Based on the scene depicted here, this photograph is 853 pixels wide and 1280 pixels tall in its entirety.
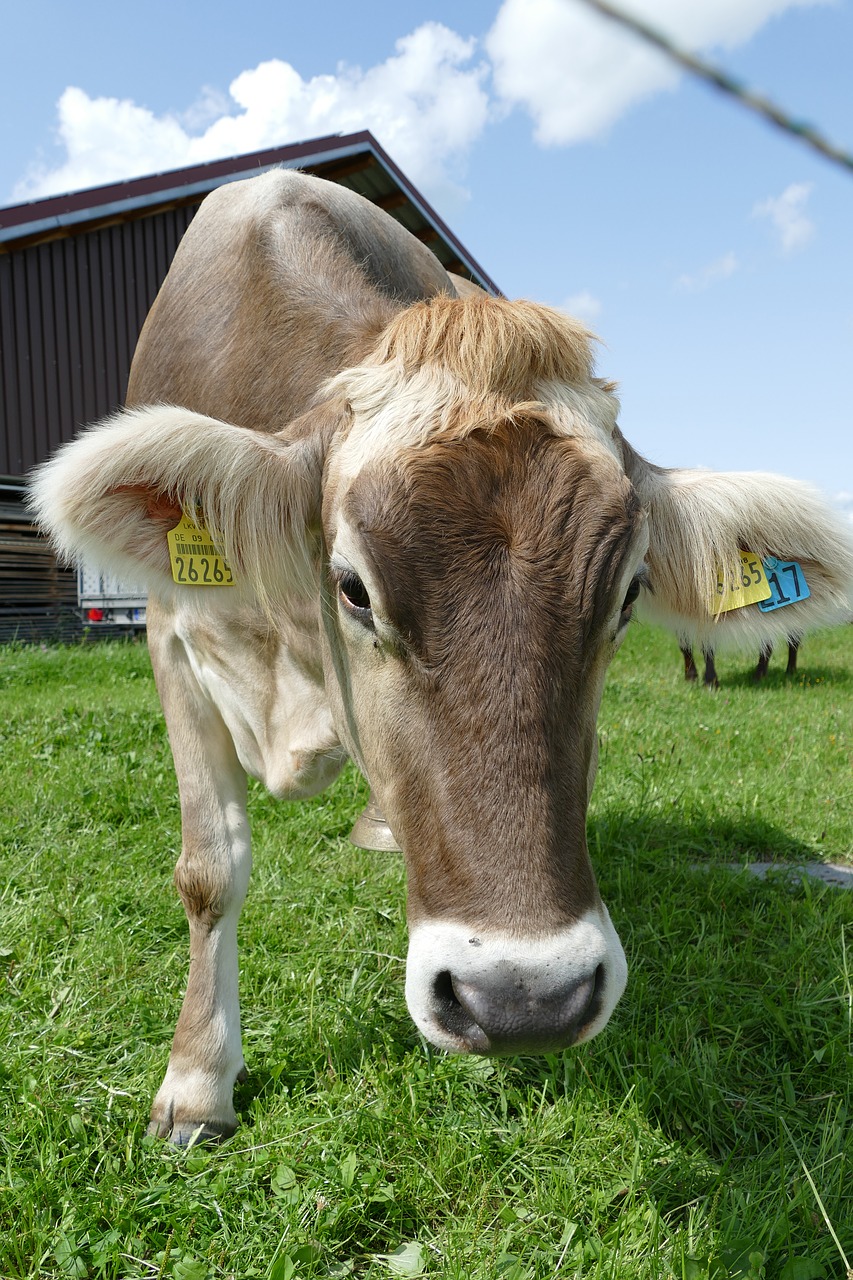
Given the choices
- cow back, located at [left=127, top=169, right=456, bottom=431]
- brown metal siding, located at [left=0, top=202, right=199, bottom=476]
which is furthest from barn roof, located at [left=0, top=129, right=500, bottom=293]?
cow back, located at [left=127, top=169, right=456, bottom=431]

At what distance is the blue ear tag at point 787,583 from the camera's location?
269cm

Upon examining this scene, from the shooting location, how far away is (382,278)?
11.4 ft

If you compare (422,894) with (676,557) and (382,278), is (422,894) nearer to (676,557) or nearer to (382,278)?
(676,557)

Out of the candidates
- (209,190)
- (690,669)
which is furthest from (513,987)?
(209,190)

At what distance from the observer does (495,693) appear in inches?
68.8

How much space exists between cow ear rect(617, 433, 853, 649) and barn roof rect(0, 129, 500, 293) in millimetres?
10135

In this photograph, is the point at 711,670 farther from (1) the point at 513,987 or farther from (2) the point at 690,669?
(1) the point at 513,987

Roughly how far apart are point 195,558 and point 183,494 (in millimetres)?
202

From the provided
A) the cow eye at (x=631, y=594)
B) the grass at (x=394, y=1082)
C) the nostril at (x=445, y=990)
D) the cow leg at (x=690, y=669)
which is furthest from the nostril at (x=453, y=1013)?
the cow leg at (x=690, y=669)

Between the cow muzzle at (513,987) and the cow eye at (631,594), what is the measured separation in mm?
708

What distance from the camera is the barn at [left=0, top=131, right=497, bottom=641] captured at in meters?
12.3

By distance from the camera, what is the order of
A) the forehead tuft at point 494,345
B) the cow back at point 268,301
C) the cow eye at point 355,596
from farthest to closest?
the cow back at point 268,301 < the forehead tuft at point 494,345 < the cow eye at point 355,596

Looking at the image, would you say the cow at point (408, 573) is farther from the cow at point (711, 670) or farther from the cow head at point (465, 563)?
the cow at point (711, 670)

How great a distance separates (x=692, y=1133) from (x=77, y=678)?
761 cm
